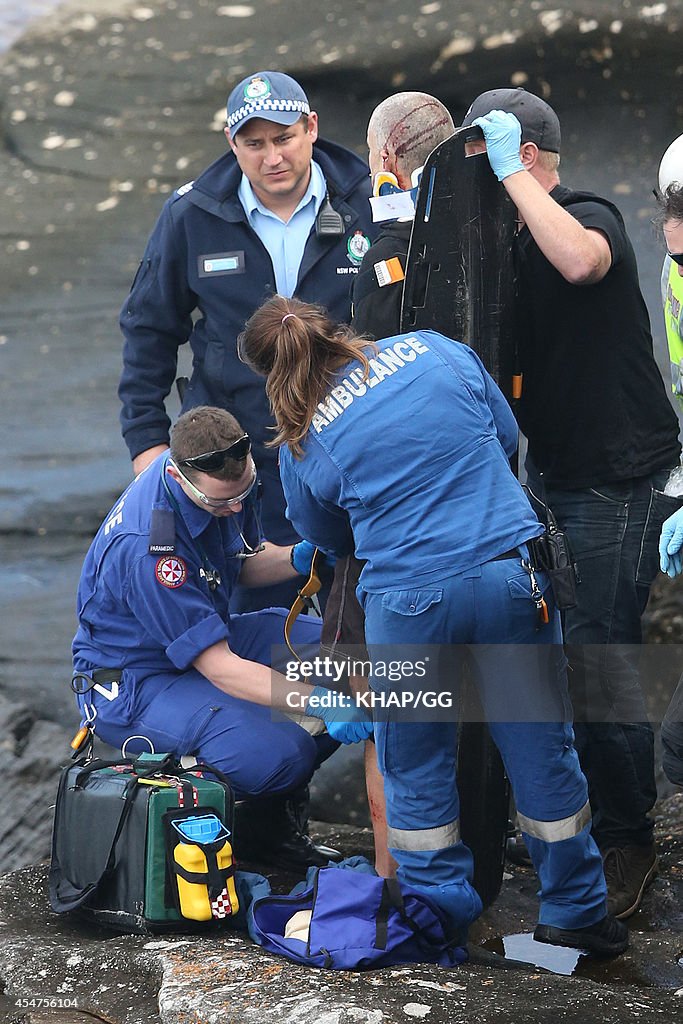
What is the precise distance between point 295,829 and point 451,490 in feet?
4.58

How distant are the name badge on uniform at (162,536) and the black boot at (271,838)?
793mm

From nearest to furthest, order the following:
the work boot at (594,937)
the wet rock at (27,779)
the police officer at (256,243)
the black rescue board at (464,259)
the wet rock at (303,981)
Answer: the wet rock at (303,981)
the work boot at (594,937)
the black rescue board at (464,259)
the police officer at (256,243)
the wet rock at (27,779)

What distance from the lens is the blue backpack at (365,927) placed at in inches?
103

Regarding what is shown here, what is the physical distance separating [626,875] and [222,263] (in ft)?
6.47

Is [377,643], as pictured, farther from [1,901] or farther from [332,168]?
[332,168]

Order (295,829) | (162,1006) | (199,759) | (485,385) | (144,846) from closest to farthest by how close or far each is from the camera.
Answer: (162,1006) → (485,385) → (144,846) → (199,759) → (295,829)

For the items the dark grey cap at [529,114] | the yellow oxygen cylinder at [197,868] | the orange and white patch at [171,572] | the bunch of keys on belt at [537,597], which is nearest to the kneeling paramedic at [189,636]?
the orange and white patch at [171,572]

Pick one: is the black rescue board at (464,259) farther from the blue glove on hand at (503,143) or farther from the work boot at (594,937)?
the work boot at (594,937)

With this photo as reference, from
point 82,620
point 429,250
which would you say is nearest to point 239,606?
point 82,620

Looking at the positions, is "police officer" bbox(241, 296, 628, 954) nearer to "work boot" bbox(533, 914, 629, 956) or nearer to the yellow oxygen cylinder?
"work boot" bbox(533, 914, 629, 956)

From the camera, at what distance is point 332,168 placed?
380 cm

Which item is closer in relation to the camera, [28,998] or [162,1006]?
[162,1006]

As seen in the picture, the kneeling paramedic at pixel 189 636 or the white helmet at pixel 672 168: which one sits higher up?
the white helmet at pixel 672 168

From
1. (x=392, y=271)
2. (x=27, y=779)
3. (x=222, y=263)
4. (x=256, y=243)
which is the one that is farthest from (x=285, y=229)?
(x=27, y=779)
